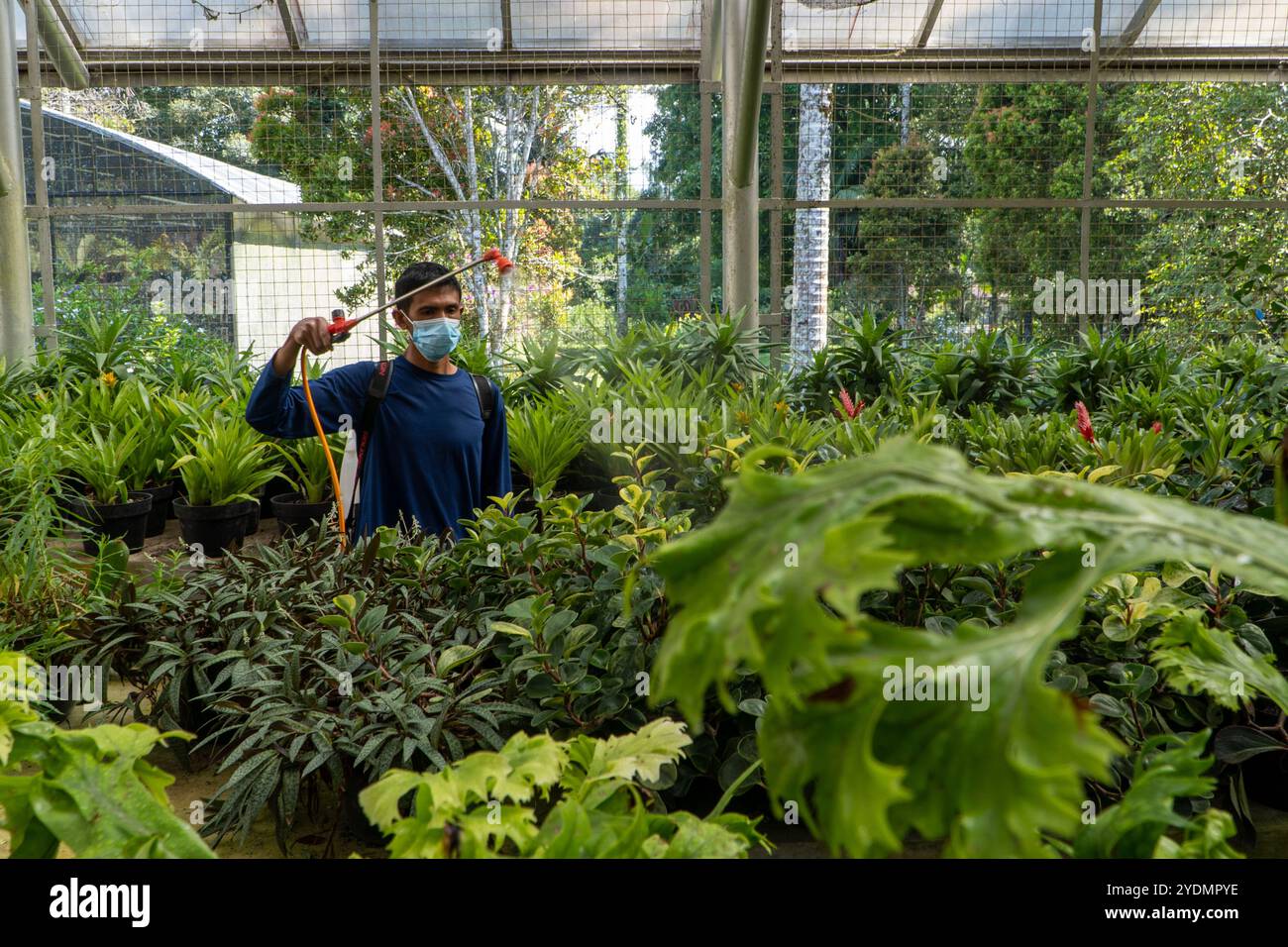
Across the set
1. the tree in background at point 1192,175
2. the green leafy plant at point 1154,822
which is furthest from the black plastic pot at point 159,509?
the tree in background at point 1192,175

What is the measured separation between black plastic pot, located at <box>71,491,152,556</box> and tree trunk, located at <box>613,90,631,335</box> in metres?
3.53

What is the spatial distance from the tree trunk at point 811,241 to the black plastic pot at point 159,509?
15.7 ft

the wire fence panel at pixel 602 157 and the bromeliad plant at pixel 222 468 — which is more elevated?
the wire fence panel at pixel 602 157

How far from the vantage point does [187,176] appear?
7.36 m

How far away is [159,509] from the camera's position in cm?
448

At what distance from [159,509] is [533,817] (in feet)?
13.2

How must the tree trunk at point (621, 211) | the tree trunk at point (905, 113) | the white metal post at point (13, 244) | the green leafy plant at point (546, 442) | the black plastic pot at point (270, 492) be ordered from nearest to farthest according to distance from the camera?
the green leafy plant at point (546, 442)
the black plastic pot at point (270, 492)
the white metal post at point (13, 244)
the tree trunk at point (621, 211)
the tree trunk at point (905, 113)

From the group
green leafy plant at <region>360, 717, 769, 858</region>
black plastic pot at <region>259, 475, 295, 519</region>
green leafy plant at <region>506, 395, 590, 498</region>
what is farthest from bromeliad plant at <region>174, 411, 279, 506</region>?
green leafy plant at <region>360, 717, 769, 858</region>

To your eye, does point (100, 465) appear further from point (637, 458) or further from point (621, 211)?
point (621, 211)

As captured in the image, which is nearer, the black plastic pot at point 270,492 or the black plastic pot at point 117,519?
the black plastic pot at point 117,519

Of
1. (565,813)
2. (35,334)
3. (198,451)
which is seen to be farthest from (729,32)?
(565,813)

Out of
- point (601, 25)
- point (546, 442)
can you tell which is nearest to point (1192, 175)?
point (601, 25)

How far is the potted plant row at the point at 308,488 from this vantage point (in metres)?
4.39

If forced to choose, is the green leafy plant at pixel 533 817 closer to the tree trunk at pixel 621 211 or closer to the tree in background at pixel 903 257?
the tree trunk at pixel 621 211
